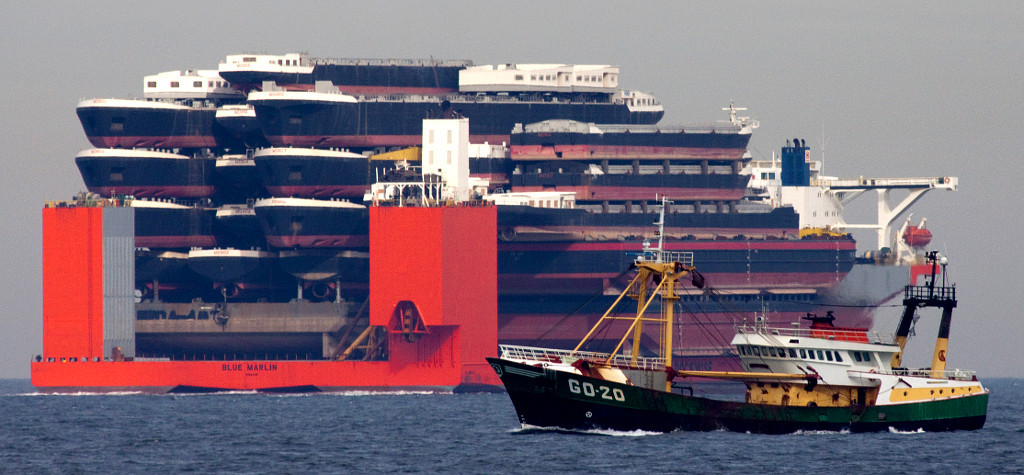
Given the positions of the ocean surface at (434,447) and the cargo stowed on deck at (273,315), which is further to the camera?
the cargo stowed on deck at (273,315)

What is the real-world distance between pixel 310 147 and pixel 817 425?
68.4 meters

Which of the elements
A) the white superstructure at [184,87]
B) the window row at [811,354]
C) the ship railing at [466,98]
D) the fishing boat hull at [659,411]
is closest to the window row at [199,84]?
the white superstructure at [184,87]

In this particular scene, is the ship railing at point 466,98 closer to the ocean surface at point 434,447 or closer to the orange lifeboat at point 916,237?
the orange lifeboat at point 916,237

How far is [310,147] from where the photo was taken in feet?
480

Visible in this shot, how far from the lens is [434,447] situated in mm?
87250

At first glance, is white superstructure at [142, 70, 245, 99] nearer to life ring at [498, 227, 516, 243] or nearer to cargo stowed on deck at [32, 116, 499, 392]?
cargo stowed on deck at [32, 116, 499, 392]

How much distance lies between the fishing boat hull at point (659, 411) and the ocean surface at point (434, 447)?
59 cm

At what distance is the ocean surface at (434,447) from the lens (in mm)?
78562

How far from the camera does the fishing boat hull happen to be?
83.4 metres

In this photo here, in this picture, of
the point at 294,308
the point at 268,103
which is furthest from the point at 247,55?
the point at 294,308

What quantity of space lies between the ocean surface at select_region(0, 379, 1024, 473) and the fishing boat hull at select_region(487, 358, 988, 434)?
23.4 inches

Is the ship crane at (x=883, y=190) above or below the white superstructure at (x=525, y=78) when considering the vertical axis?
below

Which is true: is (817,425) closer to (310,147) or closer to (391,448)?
(391,448)

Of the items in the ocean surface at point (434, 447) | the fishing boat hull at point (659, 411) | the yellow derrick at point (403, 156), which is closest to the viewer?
the ocean surface at point (434, 447)
